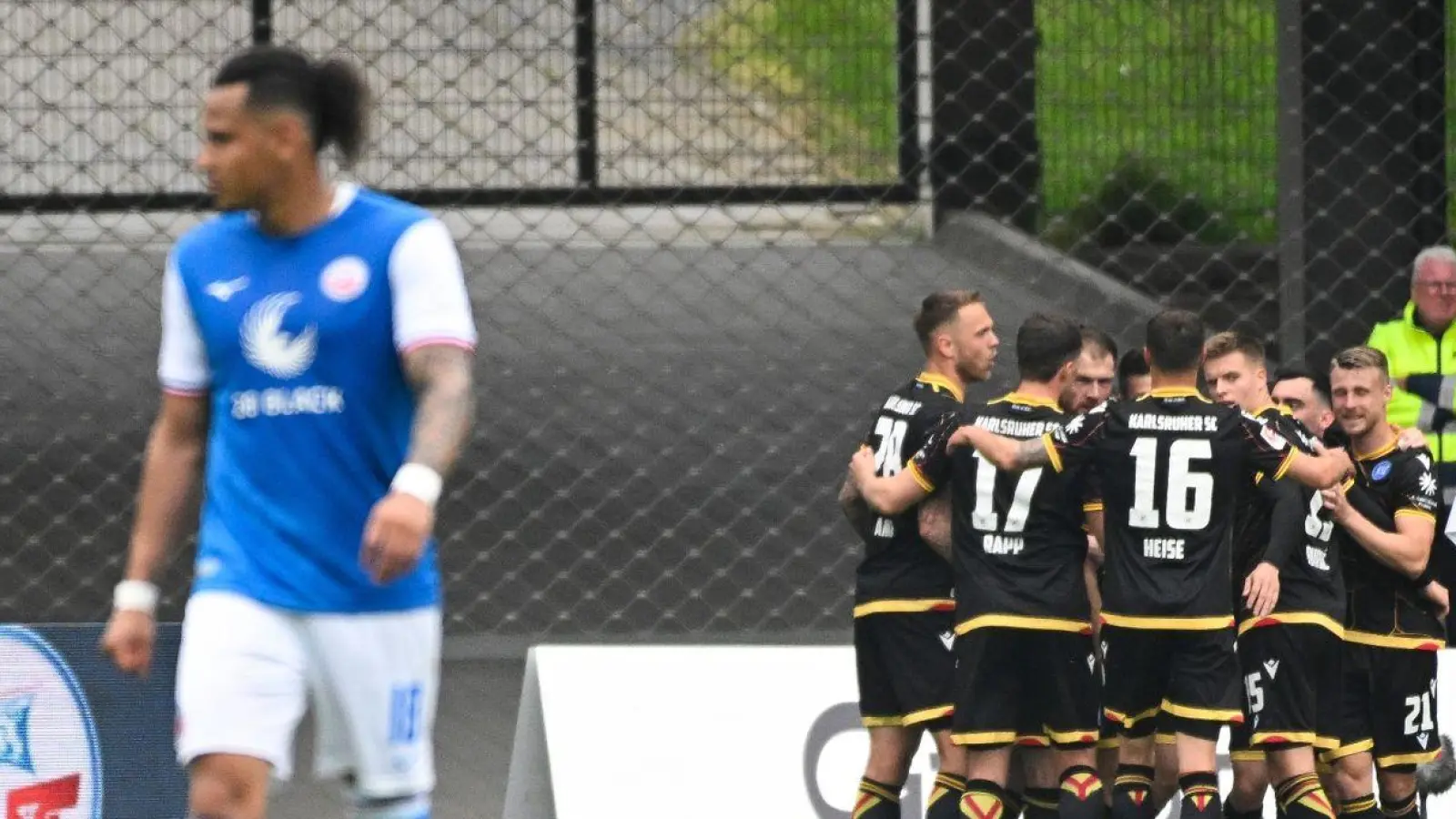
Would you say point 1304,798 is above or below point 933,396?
below

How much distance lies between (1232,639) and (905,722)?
0.93 metres

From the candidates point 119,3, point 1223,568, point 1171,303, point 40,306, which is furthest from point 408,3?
point 1223,568

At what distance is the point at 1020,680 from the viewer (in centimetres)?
600

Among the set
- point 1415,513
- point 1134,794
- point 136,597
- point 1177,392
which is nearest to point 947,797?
point 1134,794

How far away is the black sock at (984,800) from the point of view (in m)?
5.99

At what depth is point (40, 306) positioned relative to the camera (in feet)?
31.0

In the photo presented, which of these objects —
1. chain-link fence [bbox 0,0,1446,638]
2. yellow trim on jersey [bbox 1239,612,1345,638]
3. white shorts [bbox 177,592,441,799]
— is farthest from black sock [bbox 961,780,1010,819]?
white shorts [bbox 177,592,441,799]

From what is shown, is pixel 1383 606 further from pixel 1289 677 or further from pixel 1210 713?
pixel 1210 713

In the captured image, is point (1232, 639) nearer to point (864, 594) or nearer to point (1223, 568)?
point (1223, 568)

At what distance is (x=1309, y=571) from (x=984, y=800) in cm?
113

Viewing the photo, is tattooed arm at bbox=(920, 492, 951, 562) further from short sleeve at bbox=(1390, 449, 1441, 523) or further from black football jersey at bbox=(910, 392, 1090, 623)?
short sleeve at bbox=(1390, 449, 1441, 523)

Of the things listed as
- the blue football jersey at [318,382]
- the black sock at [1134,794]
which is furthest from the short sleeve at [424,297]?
the black sock at [1134,794]

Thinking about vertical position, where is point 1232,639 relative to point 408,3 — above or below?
below

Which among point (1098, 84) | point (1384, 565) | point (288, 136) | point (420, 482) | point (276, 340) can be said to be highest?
point (1098, 84)
